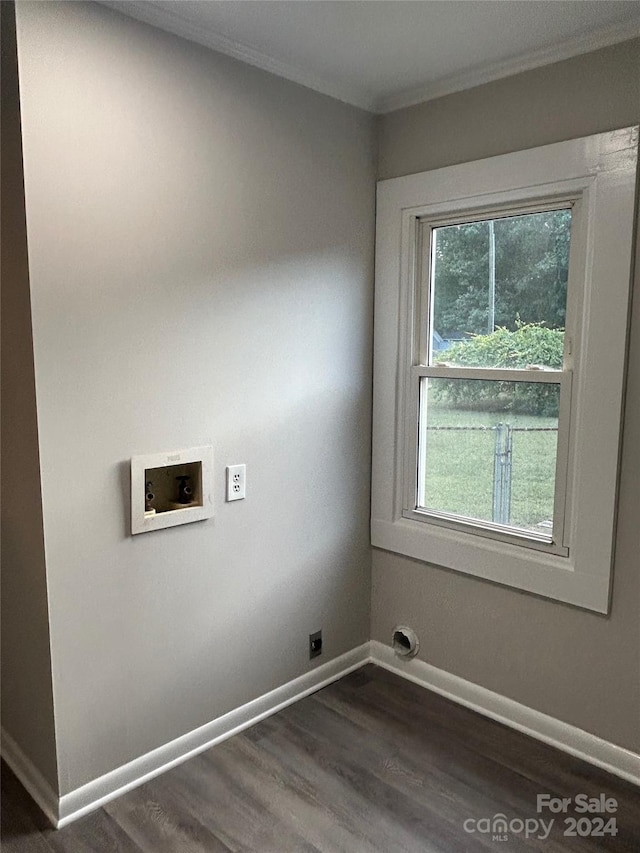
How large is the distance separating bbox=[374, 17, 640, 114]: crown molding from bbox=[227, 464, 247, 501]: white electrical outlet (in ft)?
4.96

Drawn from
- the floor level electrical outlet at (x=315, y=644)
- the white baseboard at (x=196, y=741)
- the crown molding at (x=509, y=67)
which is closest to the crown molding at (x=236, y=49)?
the crown molding at (x=509, y=67)

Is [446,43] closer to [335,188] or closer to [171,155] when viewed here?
[335,188]

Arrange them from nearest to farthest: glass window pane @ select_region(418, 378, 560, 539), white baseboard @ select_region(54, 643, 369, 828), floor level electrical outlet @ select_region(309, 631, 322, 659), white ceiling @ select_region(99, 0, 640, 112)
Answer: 1. white ceiling @ select_region(99, 0, 640, 112)
2. white baseboard @ select_region(54, 643, 369, 828)
3. glass window pane @ select_region(418, 378, 560, 539)
4. floor level electrical outlet @ select_region(309, 631, 322, 659)

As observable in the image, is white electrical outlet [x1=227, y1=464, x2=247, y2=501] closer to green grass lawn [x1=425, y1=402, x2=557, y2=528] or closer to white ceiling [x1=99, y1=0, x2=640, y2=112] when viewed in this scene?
green grass lawn [x1=425, y1=402, x2=557, y2=528]

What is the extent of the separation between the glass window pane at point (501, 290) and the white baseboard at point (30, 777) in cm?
196

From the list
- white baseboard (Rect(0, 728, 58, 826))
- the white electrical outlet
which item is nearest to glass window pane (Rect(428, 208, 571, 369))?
the white electrical outlet

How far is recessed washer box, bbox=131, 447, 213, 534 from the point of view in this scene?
2008 mm

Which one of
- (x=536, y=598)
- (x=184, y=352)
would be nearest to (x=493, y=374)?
(x=536, y=598)

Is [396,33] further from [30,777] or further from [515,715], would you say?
[30,777]

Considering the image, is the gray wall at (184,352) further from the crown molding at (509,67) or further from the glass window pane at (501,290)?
the glass window pane at (501,290)

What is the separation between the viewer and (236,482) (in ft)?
7.50

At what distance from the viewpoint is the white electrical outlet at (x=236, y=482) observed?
89.1 inches

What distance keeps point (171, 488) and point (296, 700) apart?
1.04 m

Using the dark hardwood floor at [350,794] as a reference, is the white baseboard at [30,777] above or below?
above
